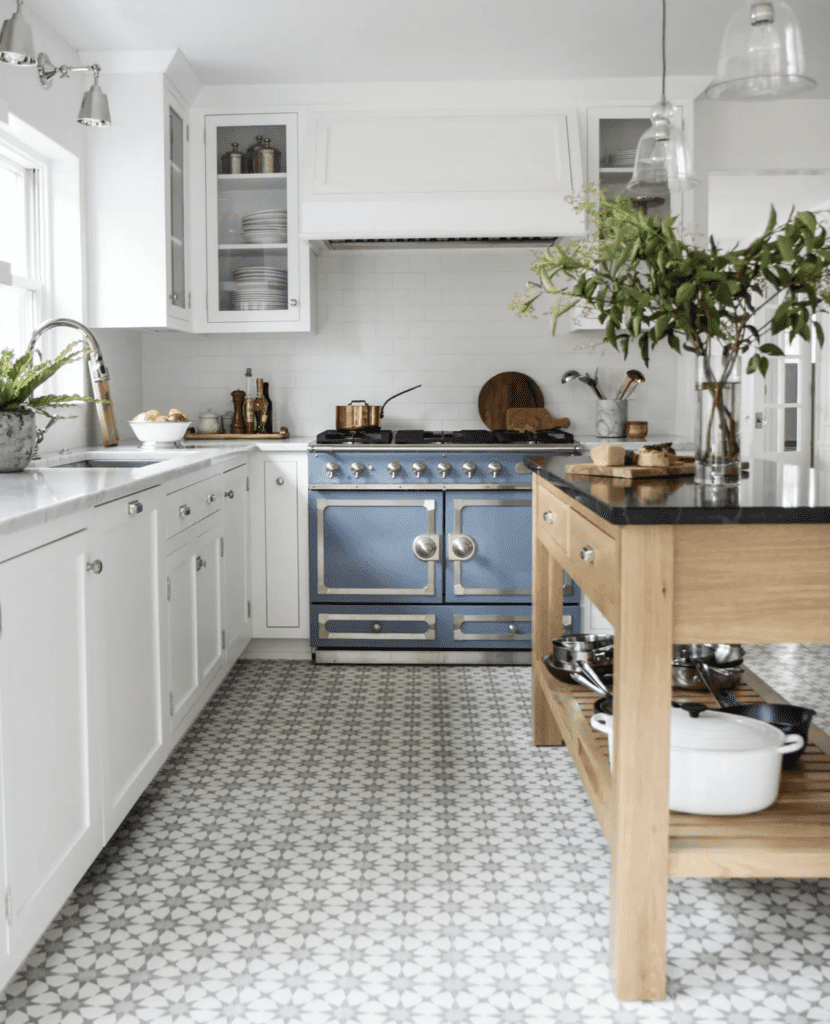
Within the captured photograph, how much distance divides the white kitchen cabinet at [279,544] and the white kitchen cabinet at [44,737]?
7.10 feet

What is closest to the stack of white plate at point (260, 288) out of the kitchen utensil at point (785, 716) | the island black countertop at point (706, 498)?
the island black countertop at point (706, 498)

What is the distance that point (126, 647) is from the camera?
2.39 meters

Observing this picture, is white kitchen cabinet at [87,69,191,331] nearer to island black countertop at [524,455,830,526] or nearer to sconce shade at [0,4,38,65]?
sconce shade at [0,4,38,65]

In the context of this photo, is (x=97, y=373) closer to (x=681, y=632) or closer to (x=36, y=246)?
(x=36, y=246)

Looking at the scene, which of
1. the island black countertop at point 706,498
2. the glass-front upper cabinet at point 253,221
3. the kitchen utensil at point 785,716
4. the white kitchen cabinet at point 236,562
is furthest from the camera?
the glass-front upper cabinet at point 253,221

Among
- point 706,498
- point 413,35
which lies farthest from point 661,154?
point 413,35

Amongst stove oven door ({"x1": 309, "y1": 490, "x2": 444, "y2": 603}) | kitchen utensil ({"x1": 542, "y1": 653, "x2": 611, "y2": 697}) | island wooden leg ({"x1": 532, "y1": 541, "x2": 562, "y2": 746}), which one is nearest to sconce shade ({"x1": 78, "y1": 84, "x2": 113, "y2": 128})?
stove oven door ({"x1": 309, "y1": 490, "x2": 444, "y2": 603})

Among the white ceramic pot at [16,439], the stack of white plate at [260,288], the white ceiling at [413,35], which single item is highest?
the white ceiling at [413,35]

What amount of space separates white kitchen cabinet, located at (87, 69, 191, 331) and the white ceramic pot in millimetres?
1594

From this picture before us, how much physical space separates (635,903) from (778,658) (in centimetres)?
284

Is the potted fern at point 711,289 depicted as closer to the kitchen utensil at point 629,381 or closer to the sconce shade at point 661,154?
the sconce shade at point 661,154

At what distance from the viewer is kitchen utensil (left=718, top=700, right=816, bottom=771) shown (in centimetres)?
213

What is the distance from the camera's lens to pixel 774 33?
2.08 m

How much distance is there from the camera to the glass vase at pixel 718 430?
7.18 ft
